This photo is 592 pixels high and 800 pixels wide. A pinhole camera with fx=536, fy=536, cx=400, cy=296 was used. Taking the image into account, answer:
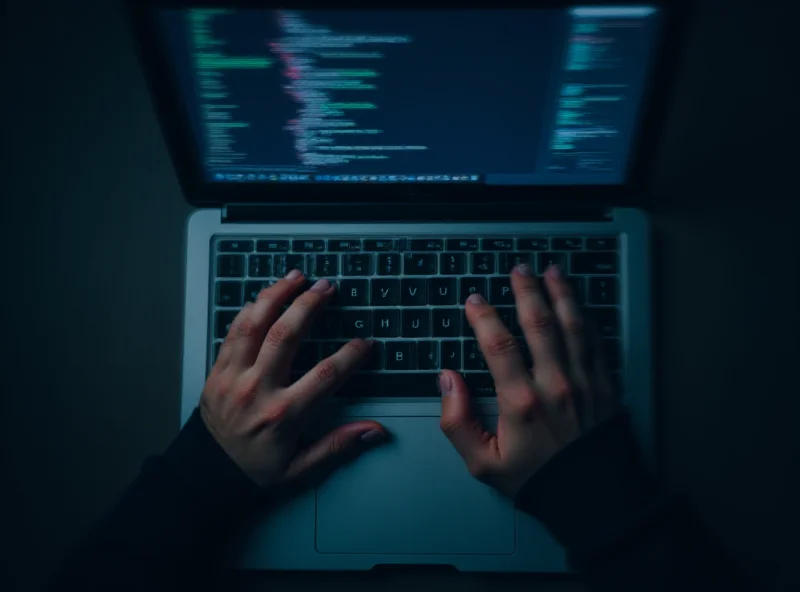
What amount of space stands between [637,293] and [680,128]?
0.25 m

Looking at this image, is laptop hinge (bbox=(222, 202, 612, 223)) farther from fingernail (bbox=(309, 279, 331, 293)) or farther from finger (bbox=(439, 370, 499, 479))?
finger (bbox=(439, 370, 499, 479))

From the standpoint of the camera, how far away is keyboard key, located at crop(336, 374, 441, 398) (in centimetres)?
66

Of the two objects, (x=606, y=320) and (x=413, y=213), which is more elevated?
(x=413, y=213)

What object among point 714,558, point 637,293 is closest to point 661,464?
point 714,558

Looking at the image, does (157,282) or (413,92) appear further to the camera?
(157,282)

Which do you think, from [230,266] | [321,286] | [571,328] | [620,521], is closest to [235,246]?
[230,266]

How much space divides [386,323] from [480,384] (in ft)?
0.46

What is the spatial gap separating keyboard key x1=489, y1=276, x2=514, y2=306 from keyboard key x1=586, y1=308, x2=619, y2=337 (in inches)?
3.9

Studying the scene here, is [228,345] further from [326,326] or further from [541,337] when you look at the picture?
[541,337]

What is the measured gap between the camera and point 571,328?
2.15 feet

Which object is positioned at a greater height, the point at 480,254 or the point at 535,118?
the point at 535,118

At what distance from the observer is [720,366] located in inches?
27.2

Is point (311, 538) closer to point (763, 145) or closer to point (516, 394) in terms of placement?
point (516, 394)

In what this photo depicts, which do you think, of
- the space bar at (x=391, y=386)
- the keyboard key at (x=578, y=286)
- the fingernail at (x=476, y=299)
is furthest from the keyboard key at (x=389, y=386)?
the keyboard key at (x=578, y=286)
